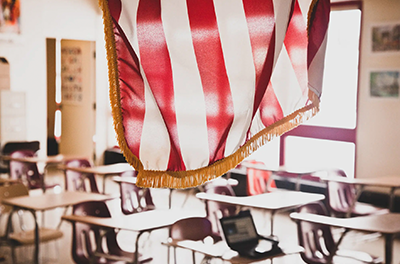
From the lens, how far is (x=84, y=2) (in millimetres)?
10445

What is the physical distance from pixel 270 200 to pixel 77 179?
9.35ft

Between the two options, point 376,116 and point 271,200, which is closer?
point 271,200

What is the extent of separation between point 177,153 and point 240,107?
18 centimetres

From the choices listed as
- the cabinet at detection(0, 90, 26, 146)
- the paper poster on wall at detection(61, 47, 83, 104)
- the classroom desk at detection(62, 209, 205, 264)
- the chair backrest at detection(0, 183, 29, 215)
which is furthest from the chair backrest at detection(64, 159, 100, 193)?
the paper poster on wall at detection(61, 47, 83, 104)

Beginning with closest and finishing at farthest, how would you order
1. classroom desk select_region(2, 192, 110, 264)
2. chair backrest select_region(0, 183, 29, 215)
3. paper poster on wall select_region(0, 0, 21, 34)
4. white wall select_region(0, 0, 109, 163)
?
classroom desk select_region(2, 192, 110, 264) → chair backrest select_region(0, 183, 29, 215) → paper poster on wall select_region(0, 0, 21, 34) → white wall select_region(0, 0, 109, 163)

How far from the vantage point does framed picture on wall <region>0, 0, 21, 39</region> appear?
9.16m

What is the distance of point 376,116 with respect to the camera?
24.1 ft

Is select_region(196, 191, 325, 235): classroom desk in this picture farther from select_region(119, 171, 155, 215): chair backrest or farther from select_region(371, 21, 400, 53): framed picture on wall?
select_region(371, 21, 400, 53): framed picture on wall

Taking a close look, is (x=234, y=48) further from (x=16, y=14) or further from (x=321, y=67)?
(x=16, y=14)

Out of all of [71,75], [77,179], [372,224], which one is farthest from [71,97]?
[372,224]

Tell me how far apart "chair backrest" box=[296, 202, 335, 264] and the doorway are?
22.5ft

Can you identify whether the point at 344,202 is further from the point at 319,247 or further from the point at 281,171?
the point at 319,247

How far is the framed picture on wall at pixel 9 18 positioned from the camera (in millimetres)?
9164

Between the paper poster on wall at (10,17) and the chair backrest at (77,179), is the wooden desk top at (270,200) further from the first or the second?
the paper poster on wall at (10,17)
